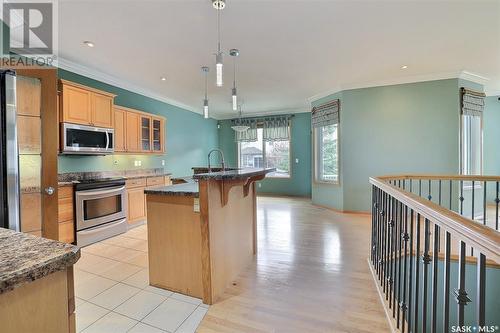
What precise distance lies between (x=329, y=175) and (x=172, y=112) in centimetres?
425

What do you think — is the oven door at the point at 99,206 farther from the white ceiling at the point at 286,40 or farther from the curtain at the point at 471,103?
the curtain at the point at 471,103

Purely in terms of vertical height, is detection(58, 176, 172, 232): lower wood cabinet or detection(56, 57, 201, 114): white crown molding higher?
detection(56, 57, 201, 114): white crown molding

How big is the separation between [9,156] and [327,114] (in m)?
5.23

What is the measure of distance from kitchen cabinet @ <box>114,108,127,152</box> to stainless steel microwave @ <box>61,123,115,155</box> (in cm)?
20

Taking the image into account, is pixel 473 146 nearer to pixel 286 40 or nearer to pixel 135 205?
pixel 286 40

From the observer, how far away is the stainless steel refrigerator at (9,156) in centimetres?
175

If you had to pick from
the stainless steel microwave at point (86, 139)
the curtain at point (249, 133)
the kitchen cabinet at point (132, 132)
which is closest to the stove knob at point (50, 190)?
the stainless steel microwave at point (86, 139)

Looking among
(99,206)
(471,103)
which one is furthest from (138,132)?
(471,103)

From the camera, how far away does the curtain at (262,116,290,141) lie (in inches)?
286

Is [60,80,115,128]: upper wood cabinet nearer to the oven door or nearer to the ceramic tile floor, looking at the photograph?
the oven door

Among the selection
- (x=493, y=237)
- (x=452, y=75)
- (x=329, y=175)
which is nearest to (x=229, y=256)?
(x=493, y=237)

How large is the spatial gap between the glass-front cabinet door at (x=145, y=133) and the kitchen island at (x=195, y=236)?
9.23 ft

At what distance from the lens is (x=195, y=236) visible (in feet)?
6.77
